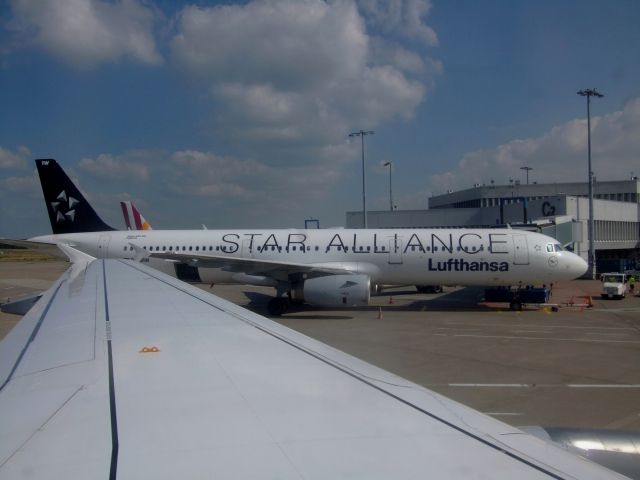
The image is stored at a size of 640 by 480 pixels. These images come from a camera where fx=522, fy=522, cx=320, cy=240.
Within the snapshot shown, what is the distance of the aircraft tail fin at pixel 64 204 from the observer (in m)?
22.2

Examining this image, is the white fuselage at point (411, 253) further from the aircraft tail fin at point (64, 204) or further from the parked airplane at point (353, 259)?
the aircraft tail fin at point (64, 204)

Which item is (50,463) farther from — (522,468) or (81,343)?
(81,343)

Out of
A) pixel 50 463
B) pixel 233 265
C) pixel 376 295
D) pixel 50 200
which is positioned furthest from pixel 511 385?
pixel 50 200

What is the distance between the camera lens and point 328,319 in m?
17.2

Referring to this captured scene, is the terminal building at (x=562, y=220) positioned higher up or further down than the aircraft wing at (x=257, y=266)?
higher up

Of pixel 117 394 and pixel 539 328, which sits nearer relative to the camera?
pixel 117 394

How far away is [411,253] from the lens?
18984 millimetres

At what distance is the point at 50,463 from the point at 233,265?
52.9ft

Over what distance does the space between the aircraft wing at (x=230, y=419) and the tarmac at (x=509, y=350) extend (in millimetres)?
5279

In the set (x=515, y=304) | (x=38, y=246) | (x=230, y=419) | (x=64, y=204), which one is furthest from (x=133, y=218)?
(x=230, y=419)

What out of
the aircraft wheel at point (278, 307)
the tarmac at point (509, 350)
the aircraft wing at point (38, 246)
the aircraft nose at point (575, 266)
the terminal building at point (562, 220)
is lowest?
the tarmac at point (509, 350)

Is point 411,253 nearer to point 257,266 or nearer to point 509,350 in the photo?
point 257,266

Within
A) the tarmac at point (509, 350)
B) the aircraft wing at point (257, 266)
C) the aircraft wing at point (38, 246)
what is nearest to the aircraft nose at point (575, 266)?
the tarmac at point (509, 350)

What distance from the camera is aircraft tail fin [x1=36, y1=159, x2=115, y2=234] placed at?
2222 centimetres
